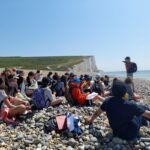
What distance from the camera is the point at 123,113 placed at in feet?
31.4

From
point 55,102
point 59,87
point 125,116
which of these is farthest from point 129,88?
point 125,116

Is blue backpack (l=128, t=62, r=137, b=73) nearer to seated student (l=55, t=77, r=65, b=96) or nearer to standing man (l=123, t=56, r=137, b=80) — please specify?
standing man (l=123, t=56, r=137, b=80)

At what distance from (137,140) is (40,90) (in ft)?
16.3

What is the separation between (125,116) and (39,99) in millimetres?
4899

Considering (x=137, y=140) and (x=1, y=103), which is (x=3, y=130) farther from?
(x=137, y=140)

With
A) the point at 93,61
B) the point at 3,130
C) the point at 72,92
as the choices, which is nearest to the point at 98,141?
the point at 3,130

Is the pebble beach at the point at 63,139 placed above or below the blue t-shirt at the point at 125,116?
below

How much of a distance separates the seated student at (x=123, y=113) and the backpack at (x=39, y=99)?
427cm

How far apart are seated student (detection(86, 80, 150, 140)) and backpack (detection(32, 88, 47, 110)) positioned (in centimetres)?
427

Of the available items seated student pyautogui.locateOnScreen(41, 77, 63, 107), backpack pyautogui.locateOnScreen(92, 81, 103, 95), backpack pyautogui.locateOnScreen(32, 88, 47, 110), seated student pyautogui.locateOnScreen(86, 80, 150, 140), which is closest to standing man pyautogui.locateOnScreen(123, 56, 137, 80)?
backpack pyautogui.locateOnScreen(92, 81, 103, 95)

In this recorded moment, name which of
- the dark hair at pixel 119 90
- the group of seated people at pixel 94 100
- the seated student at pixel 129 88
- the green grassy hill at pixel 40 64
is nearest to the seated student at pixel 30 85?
the group of seated people at pixel 94 100

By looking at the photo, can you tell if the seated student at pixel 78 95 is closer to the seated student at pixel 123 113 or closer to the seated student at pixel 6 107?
the seated student at pixel 6 107

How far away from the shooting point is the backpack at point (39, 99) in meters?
13.6

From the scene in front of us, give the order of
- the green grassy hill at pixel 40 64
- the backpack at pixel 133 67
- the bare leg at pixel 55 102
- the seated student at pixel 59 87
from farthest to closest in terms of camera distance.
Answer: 1. the green grassy hill at pixel 40 64
2. the backpack at pixel 133 67
3. the seated student at pixel 59 87
4. the bare leg at pixel 55 102
